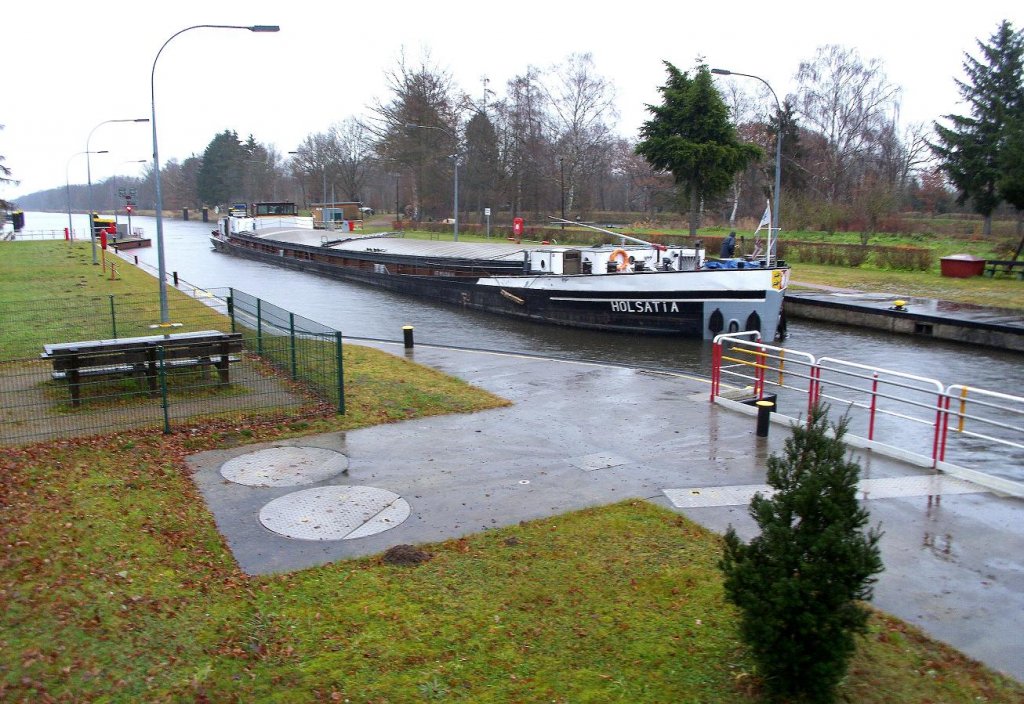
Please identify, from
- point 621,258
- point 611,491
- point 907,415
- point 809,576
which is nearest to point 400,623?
point 809,576

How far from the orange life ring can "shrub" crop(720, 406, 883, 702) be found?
80.0 ft

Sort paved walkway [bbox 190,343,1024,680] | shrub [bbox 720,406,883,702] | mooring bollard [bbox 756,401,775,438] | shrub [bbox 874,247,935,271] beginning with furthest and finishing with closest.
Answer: shrub [bbox 874,247,935,271] < mooring bollard [bbox 756,401,775,438] < paved walkway [bbox 190,343,1024,680] < shrub [bbox 720,406,883,702]

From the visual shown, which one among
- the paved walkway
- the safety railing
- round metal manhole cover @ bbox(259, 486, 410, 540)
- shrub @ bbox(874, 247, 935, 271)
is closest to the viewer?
the paved walkway

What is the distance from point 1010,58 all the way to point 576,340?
39.3 m

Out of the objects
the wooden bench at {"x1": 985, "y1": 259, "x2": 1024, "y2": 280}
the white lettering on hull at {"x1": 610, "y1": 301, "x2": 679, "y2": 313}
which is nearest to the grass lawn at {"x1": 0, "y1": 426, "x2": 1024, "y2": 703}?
the white lettering on hull at {"x1": 610, "y1": 301, "x2": 679, "y2": 313}

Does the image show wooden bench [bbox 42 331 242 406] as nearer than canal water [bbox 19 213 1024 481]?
Yes

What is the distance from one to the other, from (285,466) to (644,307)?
1861 cm

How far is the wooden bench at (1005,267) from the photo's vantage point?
34.0m

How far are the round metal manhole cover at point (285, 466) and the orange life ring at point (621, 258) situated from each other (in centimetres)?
2015

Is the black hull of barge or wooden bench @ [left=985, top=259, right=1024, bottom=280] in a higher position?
wooden bench @ [left=985, top=259, right=1024, bottom=280]

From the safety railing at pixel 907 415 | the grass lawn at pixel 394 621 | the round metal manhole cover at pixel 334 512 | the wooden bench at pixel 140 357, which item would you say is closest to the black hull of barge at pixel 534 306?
the safety railing at pixel 907 415

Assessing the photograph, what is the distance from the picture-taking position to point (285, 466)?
9742 millimetres

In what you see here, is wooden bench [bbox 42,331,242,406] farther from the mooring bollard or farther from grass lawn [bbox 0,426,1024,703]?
the mooring bollard

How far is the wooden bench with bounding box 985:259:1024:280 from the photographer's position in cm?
3400
